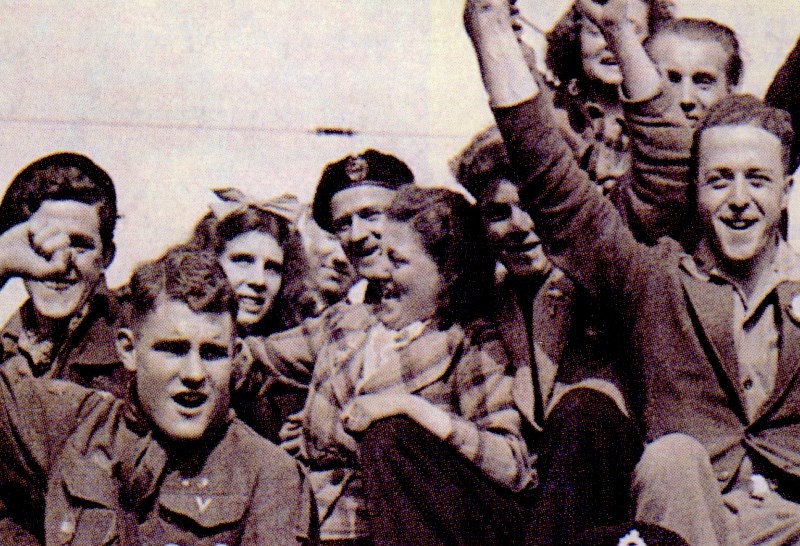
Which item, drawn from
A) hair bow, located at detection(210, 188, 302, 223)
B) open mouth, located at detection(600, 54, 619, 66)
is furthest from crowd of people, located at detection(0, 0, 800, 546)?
hair bow, located at detection(210, 188, 302, 223)

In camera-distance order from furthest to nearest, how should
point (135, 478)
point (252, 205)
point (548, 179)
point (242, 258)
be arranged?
point (252, 205), point (242, 258), point (135, 478), point (548, 179)

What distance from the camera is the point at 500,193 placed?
4.45 meters

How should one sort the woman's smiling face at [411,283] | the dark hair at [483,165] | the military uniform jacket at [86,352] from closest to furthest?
the woman's smiling face at [411,283], the dark hair at [483,165], the military uniform jacket at [86,352]

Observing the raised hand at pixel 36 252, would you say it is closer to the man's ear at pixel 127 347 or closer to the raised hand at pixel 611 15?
the man's ear at pixel 127 347

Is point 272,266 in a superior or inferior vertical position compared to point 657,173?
inferior

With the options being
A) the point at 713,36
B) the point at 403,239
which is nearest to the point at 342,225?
the point at 403,239

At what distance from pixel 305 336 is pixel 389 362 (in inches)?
16.0

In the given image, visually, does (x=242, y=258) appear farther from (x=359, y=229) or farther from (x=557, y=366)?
(x=557, y=366)

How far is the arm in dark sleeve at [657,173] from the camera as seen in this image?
4117mm

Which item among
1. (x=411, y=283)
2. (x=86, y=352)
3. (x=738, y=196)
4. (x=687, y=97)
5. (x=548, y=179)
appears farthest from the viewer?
(x=86, y=352)

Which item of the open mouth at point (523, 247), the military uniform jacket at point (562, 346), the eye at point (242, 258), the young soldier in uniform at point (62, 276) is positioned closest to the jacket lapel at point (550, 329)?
the military uniform jacket at point (562, 346)

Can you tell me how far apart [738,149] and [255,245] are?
1.35 metres

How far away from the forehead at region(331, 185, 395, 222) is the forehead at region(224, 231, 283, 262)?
0.56 feet

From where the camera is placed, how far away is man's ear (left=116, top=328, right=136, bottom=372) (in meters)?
4.30
